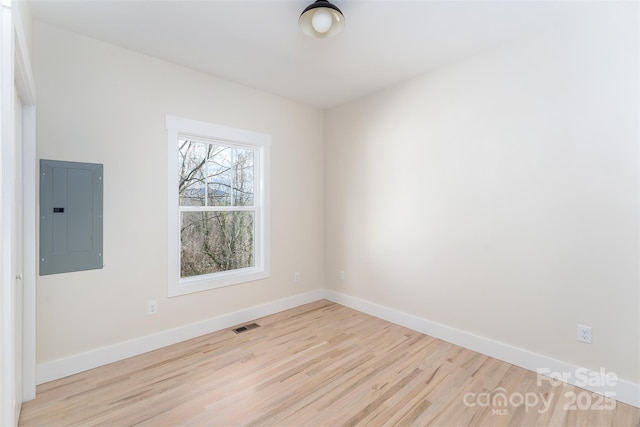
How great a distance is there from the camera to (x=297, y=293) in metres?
3.90

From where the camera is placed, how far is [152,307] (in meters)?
2.73

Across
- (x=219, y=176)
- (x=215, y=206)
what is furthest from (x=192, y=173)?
(x=215, y=206)

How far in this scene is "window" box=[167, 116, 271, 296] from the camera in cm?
291

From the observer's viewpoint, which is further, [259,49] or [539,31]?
[259,49]

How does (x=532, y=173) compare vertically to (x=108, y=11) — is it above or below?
below

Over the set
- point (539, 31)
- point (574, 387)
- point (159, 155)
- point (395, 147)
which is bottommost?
point (574, 387)

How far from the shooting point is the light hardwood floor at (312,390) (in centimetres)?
185

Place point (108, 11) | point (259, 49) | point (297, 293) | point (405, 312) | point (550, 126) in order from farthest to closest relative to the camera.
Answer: point (297, 293) < point (405, 312) < point (259, 49) < point (550, 126) < point (108, 11)

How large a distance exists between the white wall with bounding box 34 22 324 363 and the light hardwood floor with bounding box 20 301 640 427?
0.34 m

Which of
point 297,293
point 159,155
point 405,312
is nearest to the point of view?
point 159,155

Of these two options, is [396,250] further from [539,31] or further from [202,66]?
[202,66]

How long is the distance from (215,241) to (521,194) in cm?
302

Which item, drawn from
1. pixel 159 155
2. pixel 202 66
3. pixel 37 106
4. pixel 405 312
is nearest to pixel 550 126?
pixel 405 312

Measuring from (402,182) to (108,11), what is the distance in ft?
9.59
